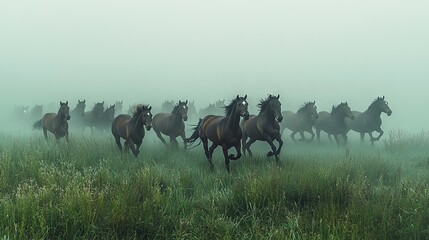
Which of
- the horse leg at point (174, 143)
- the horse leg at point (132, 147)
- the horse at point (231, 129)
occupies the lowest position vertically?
the horse leg at point (174, 143)

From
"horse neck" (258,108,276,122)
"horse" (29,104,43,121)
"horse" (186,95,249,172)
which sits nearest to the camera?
"horse" (186,95,249,172)

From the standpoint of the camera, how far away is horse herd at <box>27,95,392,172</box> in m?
10.0

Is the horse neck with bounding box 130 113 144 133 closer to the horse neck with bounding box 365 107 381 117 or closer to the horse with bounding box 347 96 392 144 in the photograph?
the horse with bounding box 347 96 392 144

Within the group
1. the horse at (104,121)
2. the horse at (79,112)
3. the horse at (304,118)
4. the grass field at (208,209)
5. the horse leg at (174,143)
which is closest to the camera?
the grass field at (208,209)

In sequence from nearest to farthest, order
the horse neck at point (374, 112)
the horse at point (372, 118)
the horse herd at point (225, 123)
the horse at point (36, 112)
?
1. the horse herd at point (225, 123)
2. the horse at point (372, 118)
3. the horse neck at point (374, 112)
4. the horse at point (36, 112)

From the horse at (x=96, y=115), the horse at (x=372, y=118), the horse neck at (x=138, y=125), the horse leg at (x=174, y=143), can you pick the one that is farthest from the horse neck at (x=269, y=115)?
the horse at (x=96, y=115)

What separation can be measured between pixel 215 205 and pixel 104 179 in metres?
2.53

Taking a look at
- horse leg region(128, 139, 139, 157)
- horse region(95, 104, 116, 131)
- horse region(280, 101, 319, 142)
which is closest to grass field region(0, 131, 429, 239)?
horse leg region(128, 139, 139, 157)

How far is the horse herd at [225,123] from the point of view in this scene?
32.8ft

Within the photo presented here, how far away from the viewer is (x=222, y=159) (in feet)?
37.6

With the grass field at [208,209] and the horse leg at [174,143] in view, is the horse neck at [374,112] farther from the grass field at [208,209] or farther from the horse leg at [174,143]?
the grass field at [208,209]

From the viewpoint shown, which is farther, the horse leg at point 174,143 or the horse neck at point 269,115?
the horse leg at point 174,143

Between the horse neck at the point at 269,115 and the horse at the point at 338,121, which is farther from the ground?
the horse neck at the point at 269,115

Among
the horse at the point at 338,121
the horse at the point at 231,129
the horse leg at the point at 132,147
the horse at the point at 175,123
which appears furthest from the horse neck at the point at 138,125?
the horse at the point at 338,121
